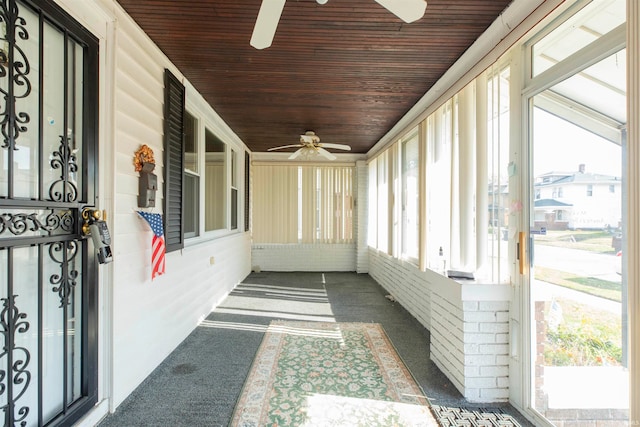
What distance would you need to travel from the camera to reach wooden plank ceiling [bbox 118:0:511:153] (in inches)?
A: 80.9

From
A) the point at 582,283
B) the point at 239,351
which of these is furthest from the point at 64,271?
the point at 582,283

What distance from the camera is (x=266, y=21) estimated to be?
1658 mm

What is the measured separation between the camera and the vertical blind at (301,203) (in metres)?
7.00

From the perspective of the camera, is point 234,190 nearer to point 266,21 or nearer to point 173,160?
point 173,160

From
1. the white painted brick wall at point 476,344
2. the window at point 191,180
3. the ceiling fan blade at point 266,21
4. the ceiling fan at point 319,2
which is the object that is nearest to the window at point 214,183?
the window at point 191,180

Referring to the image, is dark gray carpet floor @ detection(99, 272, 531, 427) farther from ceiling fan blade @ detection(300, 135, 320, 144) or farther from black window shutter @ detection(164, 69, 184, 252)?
ceiling fan blade @ detection(300, 135, 320, 144)

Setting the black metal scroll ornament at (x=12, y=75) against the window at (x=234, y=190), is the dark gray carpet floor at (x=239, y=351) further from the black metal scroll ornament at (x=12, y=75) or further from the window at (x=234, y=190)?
the black metal scroll ornament at (x=12, y=75)

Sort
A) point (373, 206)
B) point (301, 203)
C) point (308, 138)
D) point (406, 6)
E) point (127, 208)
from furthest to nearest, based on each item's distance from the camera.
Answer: point (301, 203)
point (373, 206)
point (308, 138)
point (127, 208)
point (406, 6)

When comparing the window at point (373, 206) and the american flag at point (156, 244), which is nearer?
the american flag at point (156, 244)

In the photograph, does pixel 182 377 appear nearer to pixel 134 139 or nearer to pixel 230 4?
pixel 134 139

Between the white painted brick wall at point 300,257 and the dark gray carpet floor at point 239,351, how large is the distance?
131 cm

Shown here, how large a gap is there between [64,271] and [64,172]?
547 mm

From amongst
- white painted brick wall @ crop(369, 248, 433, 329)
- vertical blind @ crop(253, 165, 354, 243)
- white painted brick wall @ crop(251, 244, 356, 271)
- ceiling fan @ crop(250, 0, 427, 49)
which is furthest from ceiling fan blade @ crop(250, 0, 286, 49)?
white painted brick wall @ crop(251, 244, 356, 271)

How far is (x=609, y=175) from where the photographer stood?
62.2 inches
